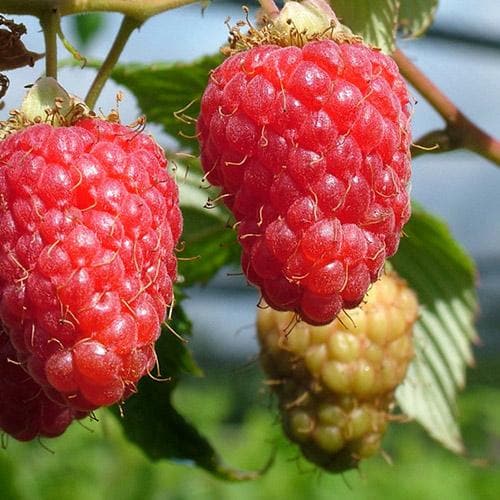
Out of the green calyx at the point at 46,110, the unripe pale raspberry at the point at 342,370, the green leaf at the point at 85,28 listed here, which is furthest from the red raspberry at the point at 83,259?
the green leaf at the point at 85,28

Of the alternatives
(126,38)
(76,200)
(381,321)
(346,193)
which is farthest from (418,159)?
(76,200)

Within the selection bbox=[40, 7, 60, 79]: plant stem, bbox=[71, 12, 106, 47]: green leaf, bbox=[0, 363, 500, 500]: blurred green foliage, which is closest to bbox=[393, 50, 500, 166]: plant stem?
bbox=[40, 7, 60, 79]: plant stem

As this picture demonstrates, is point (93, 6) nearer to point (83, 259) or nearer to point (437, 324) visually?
point (83, 259)

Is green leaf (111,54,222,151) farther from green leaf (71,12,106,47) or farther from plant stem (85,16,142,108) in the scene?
green leaf (71,12,106,47)

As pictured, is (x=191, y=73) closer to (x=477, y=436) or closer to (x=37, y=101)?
(x=37, y=101)

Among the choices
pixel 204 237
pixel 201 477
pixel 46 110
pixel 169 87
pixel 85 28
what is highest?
pixel 46 110

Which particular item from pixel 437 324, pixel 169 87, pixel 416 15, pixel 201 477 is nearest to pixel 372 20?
pixel 416 15
